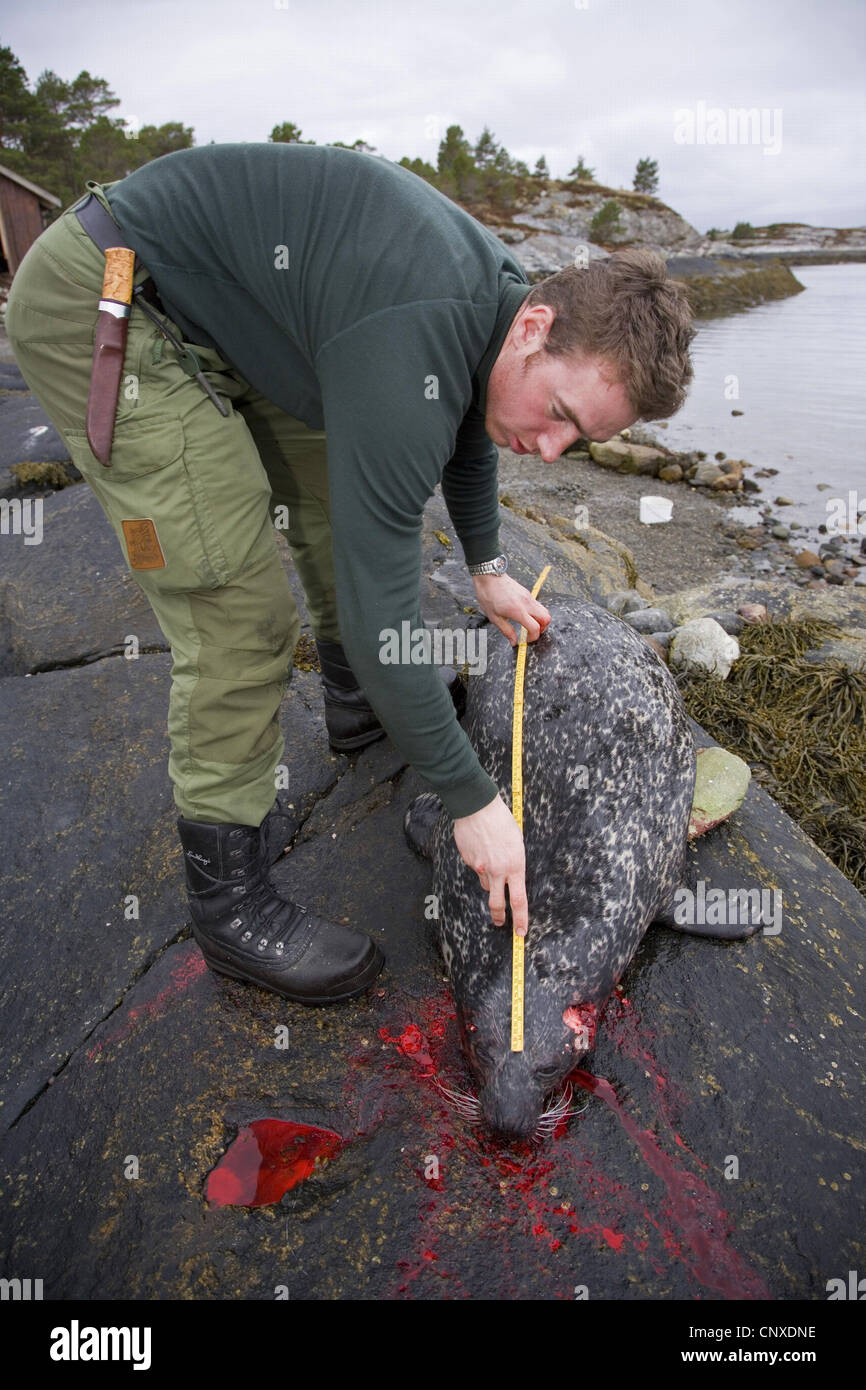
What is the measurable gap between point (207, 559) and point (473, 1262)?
223cm

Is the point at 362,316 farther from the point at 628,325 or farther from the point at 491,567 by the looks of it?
the point at 491,567

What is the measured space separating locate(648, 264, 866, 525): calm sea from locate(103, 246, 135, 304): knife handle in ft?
30.4

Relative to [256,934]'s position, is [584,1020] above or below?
below

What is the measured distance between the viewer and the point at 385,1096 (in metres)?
2.71

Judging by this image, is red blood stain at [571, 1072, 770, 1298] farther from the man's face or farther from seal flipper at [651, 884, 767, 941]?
the man's face

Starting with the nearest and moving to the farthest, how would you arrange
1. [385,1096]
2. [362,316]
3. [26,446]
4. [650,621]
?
[362,316], [385,1096], [650,621], [26,446]

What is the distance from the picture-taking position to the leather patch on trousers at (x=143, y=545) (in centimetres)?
241

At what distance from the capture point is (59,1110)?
2727 mm

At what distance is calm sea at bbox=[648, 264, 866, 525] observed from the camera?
14250 millimetres

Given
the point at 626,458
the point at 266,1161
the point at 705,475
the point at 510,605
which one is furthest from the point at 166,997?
the point at 705,475

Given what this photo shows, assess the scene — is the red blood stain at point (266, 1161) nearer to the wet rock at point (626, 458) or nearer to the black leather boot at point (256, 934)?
the black leather boot at point (256, 934)

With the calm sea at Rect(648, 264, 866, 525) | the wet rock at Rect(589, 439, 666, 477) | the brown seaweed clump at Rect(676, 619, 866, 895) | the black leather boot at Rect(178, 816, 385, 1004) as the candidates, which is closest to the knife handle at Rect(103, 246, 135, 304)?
the black leather boot at Rect(178, 816, 385, 1004)

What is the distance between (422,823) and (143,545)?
175 centimetres

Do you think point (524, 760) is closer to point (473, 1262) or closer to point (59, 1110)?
point (473, 1262)
